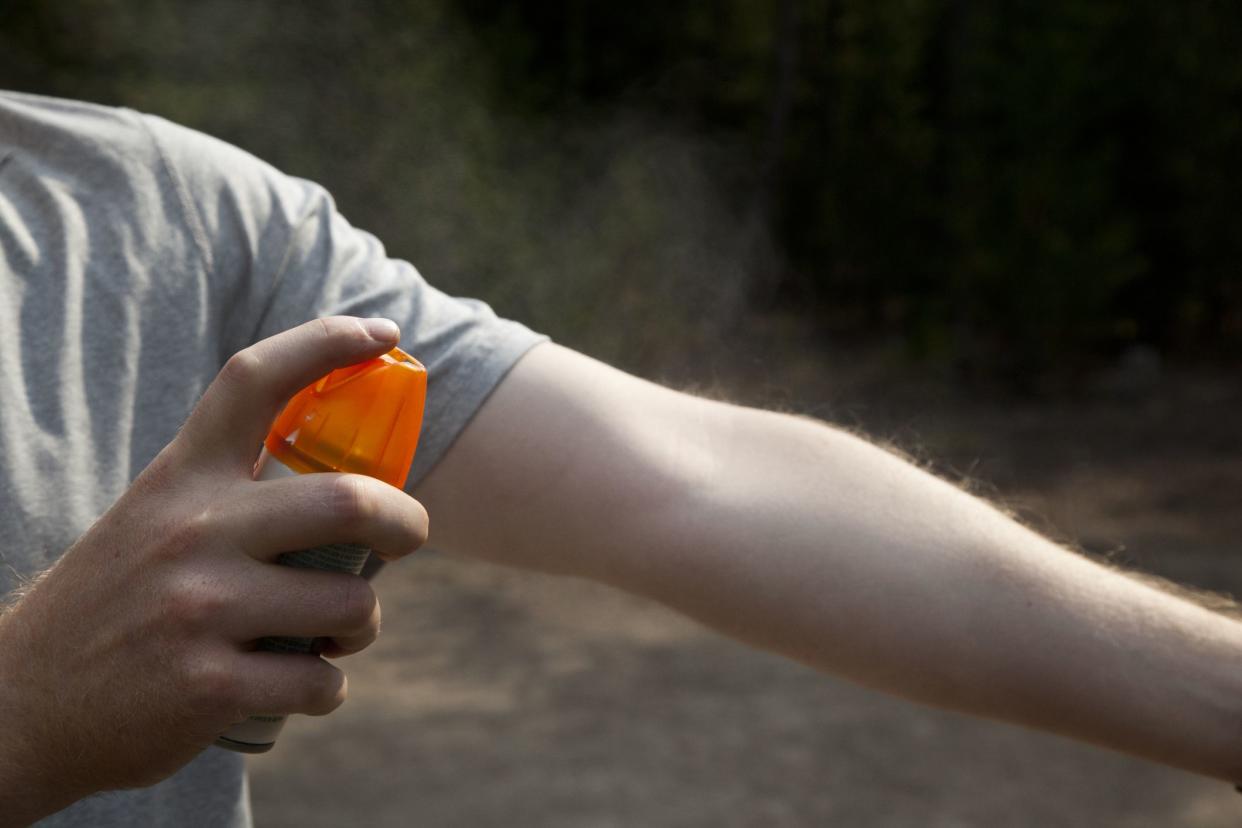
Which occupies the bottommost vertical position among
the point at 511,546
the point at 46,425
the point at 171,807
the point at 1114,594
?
the point at 171,807

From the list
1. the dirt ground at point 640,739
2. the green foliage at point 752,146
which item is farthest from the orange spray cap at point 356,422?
the green foliage at point 752,146

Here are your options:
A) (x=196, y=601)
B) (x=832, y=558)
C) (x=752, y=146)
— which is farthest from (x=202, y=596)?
(x=752, y=146)

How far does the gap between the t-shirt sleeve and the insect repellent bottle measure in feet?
1.19

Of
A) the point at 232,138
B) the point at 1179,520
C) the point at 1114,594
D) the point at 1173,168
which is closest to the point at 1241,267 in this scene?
the point at 1173,168

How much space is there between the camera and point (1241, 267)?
744cm

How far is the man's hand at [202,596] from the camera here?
0.68 m

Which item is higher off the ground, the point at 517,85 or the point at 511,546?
the point at 517,85

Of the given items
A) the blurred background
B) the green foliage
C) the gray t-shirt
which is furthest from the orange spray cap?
the green foliage

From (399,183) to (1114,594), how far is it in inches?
222

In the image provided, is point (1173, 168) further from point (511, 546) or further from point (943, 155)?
point (511, 546)

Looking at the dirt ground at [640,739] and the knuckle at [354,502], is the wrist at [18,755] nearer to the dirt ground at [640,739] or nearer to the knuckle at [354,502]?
the knuckle at [354,502]

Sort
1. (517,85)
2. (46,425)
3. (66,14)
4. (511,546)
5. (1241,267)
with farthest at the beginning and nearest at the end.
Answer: (1241,267) → (517,85) → (66,14) → (511,546) → (46,425)

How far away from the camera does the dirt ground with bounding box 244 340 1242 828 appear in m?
3.25

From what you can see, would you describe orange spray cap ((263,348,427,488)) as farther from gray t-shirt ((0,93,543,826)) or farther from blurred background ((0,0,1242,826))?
blurred background ((0,0,1242,826))
